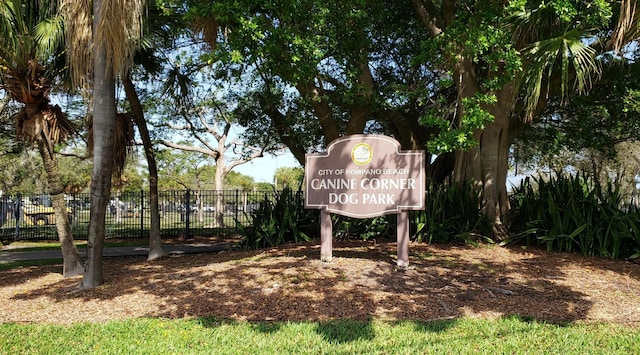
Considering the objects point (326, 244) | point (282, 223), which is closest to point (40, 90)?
point (282, 223)

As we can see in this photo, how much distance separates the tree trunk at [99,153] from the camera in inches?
281

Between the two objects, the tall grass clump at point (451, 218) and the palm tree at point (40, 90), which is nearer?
the palm tree at point (40, 90)

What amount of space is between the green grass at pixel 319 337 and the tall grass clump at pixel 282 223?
5.23 metres

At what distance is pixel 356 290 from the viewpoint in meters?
6.22

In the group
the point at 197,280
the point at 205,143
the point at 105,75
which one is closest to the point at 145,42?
the point at 105,75

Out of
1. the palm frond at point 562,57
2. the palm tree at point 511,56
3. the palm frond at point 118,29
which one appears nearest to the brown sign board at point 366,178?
the palm tree at point 511,56

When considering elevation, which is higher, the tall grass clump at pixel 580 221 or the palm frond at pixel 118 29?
the palm frond at pixel 118 29

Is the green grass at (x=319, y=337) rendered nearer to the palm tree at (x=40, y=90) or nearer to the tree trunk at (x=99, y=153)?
the tree trunk at (x=99, y=153)

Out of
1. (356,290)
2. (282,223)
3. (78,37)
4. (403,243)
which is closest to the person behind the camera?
(356,290)

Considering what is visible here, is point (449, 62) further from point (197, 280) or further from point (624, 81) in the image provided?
point (197, 280)

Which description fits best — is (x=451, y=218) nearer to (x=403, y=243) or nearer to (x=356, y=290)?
(x=403, y=243)

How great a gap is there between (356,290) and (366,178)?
1951 mm

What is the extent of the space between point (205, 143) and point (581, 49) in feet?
69.5

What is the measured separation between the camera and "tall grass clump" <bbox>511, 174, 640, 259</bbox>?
833 cm
